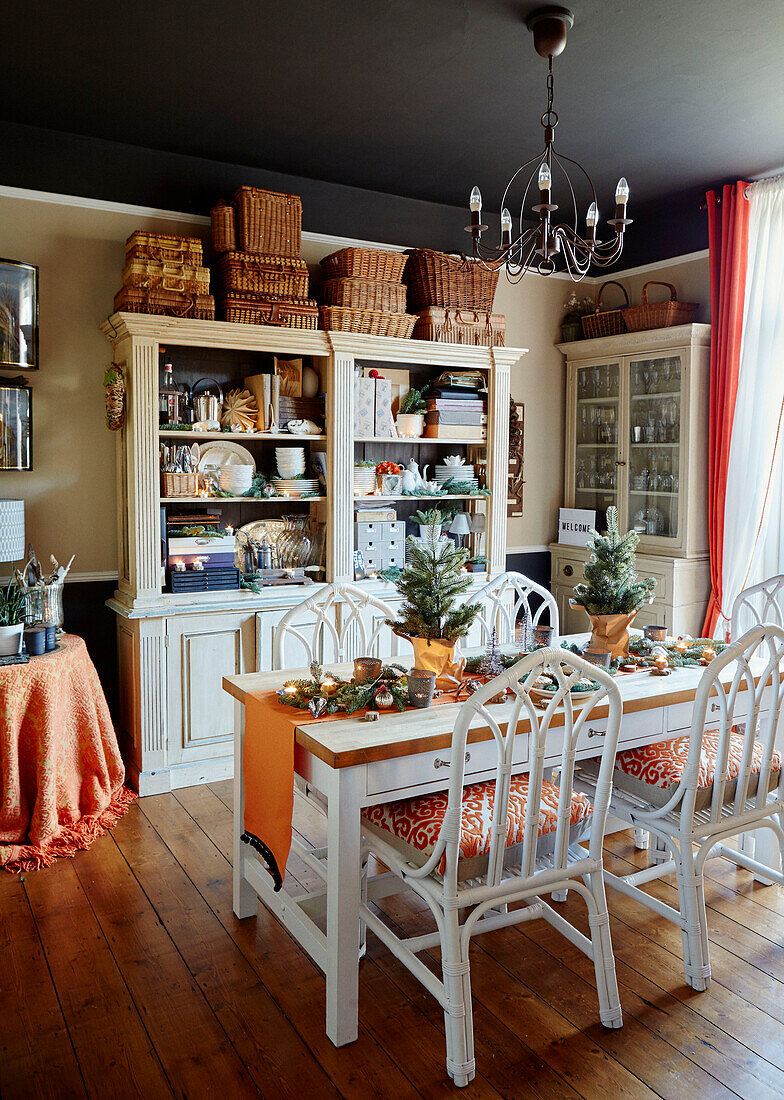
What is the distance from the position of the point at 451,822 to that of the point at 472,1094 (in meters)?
0.66

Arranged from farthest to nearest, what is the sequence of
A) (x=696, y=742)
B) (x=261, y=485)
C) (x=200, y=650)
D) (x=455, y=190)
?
1. (x=455, y=190)
2. (x=261, y=485)
3. (x=200, y=650)
4. (x=696, y=742)

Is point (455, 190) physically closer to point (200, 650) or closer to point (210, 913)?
point (200, 650)

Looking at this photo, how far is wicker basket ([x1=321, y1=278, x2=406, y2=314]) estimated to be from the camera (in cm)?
419

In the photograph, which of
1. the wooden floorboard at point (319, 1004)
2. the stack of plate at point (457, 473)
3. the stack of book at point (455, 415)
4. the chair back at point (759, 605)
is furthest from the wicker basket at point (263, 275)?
the wooden floorboard at point (319, 1004)

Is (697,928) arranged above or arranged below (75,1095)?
above

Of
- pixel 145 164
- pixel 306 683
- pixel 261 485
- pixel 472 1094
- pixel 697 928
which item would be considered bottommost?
pixel 472 1094

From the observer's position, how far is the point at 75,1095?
195 centimetres

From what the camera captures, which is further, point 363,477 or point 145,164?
point 363,477

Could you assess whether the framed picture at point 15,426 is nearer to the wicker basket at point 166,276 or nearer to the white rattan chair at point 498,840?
the wicker basket at point 166,276

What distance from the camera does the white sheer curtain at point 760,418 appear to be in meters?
4.32

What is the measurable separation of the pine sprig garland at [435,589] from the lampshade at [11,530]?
5.78 feet

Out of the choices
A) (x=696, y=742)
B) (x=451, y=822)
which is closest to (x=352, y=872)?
(x=451, y=822)

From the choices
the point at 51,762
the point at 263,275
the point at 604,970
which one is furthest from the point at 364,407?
the point at 604,970

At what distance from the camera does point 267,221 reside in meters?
3.97
